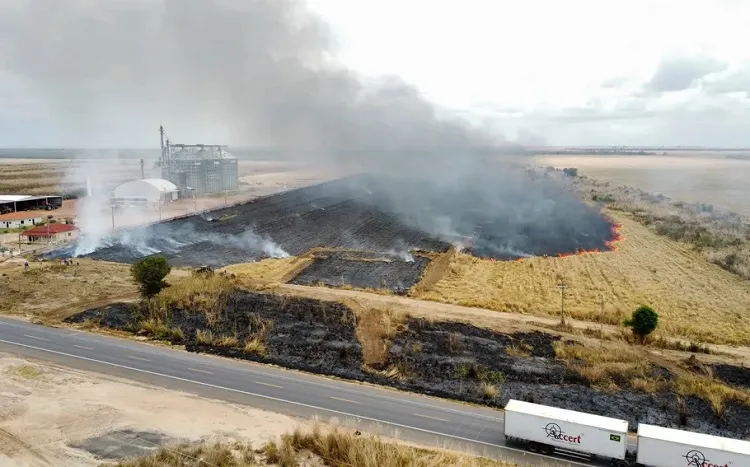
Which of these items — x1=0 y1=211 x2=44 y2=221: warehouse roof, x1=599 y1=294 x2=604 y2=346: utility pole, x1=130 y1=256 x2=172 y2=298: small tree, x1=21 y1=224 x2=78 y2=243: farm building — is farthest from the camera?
x1=0 y1=211 x2=44 y2=221: warehouse roof

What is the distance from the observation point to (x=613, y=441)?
25.3 metres

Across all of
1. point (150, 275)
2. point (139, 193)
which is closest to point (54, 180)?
point (139, 193)

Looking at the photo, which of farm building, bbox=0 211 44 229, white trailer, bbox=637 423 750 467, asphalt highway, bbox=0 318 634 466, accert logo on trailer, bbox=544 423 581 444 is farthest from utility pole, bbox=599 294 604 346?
farm building, bbox=0 211 44 229

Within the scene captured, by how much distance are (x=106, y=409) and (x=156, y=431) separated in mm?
4207

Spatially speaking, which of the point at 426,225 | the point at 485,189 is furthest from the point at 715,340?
the point at 485,189

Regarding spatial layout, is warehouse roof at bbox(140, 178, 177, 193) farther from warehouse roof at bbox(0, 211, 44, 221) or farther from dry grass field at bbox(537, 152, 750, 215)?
dry grass field at bbox(537, 152, 750, 215)

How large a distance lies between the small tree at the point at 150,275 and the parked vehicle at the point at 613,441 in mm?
32963

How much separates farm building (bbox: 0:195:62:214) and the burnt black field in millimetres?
29837

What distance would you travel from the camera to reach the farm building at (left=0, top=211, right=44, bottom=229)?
83875 mm

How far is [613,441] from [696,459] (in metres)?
3.25

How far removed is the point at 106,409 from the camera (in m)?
30.4

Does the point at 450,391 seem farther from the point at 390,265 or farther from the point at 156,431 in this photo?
the point at 390,265

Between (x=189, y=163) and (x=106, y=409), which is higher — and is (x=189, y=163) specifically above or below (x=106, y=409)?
above

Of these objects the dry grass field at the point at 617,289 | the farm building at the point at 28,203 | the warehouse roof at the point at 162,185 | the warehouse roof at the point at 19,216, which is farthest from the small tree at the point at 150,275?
the warehouse roof at the point at 162,185
